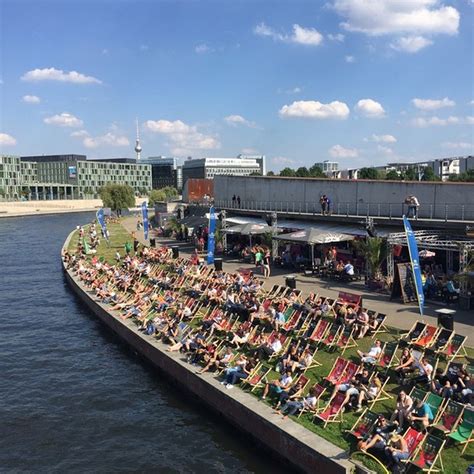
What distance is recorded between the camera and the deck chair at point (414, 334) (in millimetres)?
14297

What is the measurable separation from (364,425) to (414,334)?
4553 millimetres

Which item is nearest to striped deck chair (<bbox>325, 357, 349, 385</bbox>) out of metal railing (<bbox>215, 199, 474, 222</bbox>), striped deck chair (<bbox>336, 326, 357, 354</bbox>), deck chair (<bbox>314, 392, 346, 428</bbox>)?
deck chair (<bbox>314, 392, 346, 428</bbox>)

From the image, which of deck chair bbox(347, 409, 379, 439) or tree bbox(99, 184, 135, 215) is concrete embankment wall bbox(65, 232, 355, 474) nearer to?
deck chair bbox(347, 409, 379, 439)

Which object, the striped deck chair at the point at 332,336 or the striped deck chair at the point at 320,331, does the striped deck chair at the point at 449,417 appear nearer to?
the striped deck chair at the point at 332,336

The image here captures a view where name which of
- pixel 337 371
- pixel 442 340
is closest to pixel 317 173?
pixel 442 340

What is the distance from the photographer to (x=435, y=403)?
1089 cm

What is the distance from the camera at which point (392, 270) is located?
71.1ft

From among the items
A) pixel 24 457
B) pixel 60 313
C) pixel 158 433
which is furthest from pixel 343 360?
pixel 60 313

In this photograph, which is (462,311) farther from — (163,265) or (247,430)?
(163,265)

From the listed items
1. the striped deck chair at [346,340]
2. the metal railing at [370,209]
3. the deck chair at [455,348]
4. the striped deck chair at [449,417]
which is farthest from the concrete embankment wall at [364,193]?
the striped deck chair at [449,417]

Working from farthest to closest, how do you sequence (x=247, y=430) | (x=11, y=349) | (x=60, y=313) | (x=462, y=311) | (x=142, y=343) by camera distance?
(x=60, y=313)
(x=11, y=349)
(x=142, y=343)
(x=462, y=311)
(x=247, y=430)

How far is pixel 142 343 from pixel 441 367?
391 inches

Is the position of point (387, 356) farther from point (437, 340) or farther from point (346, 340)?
point (346, 340)

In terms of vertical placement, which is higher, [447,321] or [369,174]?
[369,174]
